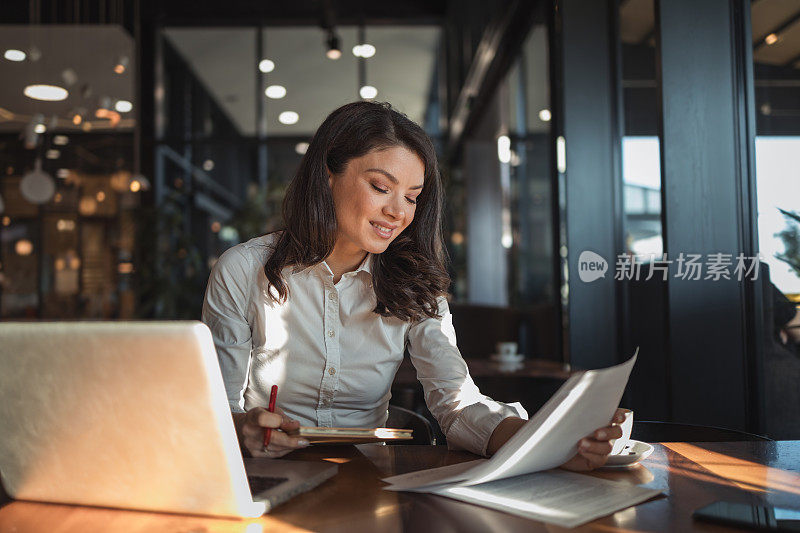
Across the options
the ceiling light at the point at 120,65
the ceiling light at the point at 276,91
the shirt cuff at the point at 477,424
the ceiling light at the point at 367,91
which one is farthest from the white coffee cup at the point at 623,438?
the ceiling light at the point at 276,91

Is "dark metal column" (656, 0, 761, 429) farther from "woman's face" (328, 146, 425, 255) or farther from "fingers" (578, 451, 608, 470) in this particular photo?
"fingers" (578, 451, 608, 470)

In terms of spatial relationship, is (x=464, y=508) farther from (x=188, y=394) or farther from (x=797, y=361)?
(x=797, y=361)

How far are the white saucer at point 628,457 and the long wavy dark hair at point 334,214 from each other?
640 millimetres

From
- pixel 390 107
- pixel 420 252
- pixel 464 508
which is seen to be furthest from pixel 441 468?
pixel 390 107

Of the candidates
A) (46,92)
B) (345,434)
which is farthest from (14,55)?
(345,434)

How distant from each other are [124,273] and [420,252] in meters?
8.15

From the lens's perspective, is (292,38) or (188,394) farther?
(292,38)

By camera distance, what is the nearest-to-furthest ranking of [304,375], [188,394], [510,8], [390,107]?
[188,394] < [304,375] < [390,107] < [510,8]

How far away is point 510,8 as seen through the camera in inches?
183

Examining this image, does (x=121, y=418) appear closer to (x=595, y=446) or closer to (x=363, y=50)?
(x=595, y=446)

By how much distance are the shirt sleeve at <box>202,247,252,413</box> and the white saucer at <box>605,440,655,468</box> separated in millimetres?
865

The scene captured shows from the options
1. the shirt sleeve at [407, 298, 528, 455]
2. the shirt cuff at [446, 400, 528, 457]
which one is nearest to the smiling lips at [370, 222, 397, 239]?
the shirt sleeve at [407, 298, 528, 455]

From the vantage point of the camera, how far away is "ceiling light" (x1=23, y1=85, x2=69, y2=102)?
28.0ft

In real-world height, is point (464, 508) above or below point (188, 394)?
below
